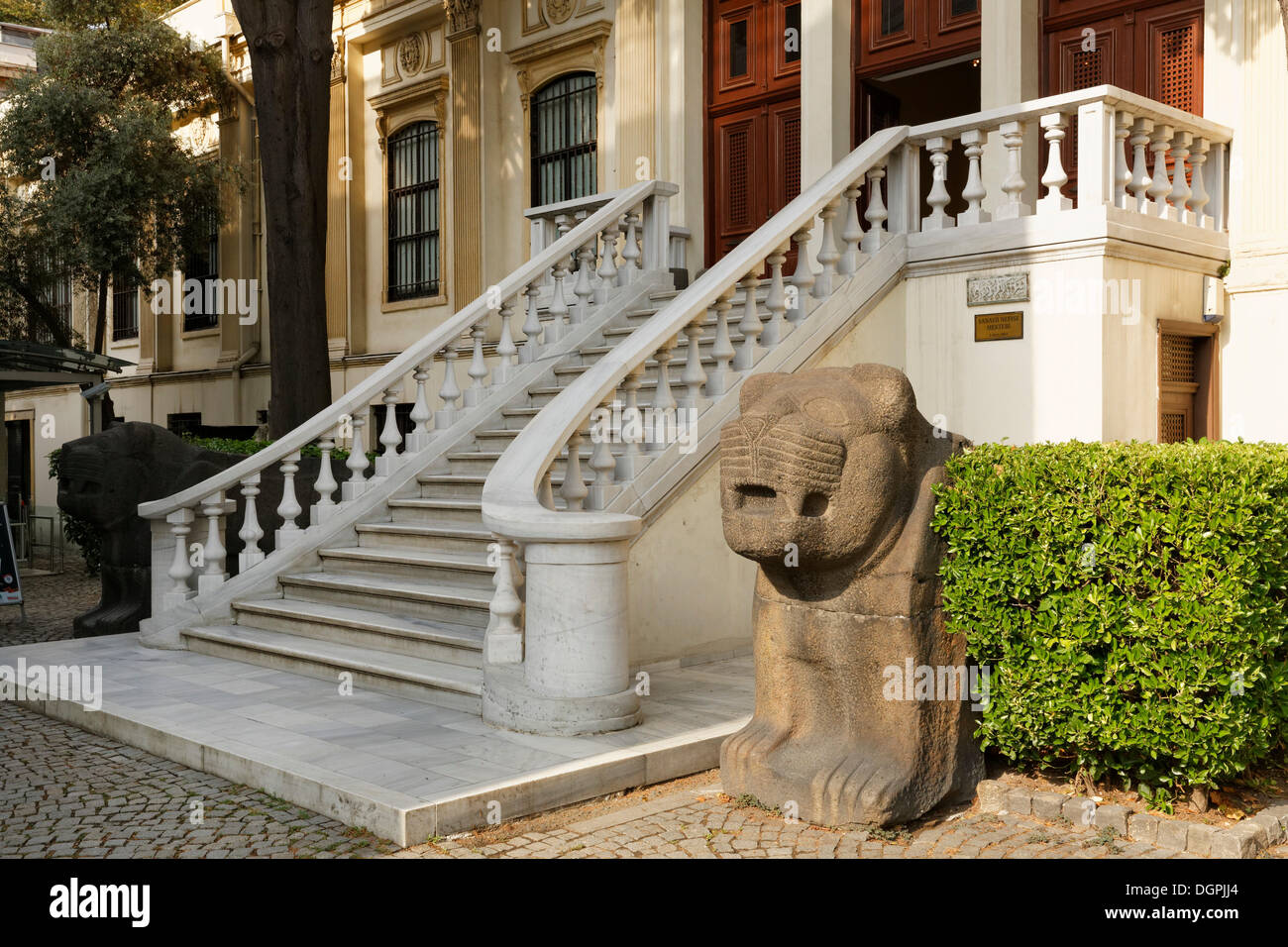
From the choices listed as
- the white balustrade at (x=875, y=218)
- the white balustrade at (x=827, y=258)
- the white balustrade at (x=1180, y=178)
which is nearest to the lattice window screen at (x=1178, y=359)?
the white balustrade at (x=1180, y=178)

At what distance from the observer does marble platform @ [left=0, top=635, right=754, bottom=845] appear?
17.3ft

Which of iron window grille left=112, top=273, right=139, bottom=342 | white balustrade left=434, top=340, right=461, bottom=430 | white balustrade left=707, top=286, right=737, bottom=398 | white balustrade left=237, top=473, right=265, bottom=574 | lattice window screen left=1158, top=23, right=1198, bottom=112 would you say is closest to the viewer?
white balustrade left=707, top=286, right=737, bottom=398

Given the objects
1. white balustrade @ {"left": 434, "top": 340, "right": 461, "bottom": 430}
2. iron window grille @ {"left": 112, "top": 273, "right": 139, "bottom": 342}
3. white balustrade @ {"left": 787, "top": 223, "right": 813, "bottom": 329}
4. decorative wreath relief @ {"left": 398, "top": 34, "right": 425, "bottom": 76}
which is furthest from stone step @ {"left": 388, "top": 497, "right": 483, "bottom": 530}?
iron window grille @ {"left": 112, "top": 273, "right": 139, "bottom": 342}

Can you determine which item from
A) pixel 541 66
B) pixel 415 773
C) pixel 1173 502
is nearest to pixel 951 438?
pixel 1173 502

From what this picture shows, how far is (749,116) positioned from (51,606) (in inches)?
360

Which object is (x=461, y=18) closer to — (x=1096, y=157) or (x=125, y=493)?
(x=125, y=493)

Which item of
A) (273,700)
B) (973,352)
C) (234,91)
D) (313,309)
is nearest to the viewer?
(273,700)

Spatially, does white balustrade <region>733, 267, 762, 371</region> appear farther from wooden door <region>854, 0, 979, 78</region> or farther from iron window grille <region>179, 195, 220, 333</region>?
iron window grille <region>179, 195, 220, 333</region>

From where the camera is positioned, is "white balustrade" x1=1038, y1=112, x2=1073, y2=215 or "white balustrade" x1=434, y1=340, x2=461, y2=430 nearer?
"white balustrade" x1=1038, y1=112, x2=1073, y2=215

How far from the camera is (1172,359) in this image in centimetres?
944

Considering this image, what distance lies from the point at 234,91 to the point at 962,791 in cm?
1989

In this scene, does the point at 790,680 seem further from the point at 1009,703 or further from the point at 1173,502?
the point at 1173,502

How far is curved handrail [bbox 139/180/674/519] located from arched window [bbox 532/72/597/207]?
4.27m

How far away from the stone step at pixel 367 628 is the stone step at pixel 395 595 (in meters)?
0.07
